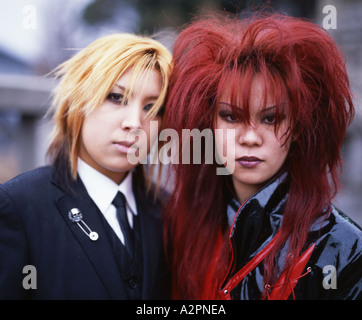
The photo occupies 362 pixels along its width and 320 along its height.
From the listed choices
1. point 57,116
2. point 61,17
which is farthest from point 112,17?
point 57,116

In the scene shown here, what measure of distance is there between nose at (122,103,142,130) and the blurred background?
60 cm

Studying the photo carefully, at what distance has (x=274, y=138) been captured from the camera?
159 cm

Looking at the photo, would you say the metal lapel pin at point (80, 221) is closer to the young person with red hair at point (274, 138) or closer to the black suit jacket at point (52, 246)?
the black suit jacket at point (52, 246)

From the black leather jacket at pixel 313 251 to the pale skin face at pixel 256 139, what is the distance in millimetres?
81

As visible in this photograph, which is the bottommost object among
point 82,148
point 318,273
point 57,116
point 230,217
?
point 318,273

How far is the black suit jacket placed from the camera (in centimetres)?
156

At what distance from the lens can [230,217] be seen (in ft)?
5.91

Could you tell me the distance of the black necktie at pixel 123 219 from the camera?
5.95 ft

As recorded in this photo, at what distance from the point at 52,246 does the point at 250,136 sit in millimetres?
911

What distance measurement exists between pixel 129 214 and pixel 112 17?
19.2 feet

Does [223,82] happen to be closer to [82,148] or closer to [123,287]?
[82,148]

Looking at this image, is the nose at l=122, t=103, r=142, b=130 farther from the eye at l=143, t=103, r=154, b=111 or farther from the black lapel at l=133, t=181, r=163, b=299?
the black lapel at l=133, t=181, r=163, b=299
